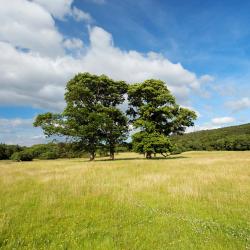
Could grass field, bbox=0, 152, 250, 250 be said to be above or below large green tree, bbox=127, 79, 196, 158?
below

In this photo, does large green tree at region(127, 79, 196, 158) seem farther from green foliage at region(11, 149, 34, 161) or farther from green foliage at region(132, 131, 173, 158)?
green foliage at region(11, 149, 34, 161)

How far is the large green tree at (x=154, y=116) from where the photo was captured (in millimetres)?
40375

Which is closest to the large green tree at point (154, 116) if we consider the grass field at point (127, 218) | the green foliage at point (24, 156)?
the grass field at point (127, 218)

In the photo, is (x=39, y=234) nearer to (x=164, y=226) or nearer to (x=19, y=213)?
(x=19, y=213)

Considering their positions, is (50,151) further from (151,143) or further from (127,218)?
(127,218)

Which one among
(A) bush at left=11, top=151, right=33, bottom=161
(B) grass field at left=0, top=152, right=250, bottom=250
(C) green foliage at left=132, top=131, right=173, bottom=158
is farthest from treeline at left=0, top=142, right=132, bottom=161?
(B) grass field at left=0, top=152, right=250, bottom=250

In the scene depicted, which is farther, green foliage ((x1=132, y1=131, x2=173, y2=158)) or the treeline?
the treeline

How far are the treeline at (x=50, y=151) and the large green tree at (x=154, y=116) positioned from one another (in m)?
3.79

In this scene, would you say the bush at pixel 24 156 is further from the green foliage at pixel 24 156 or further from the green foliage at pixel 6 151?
the green foliage at pixel 6 151

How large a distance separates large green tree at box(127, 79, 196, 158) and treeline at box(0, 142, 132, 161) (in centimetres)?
379

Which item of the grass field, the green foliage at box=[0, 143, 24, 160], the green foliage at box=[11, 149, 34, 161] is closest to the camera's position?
the grass field

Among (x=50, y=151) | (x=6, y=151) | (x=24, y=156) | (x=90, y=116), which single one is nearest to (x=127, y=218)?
(x=90, y=116)

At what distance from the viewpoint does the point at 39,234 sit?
24.6ft

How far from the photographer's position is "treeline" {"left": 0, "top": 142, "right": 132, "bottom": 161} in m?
42.4
